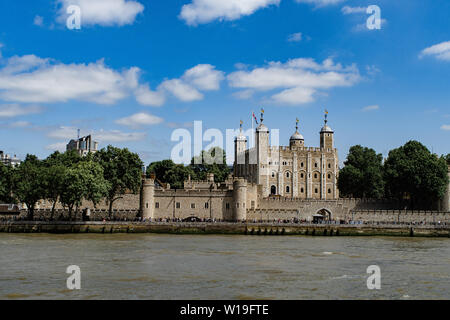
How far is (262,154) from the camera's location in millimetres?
98938

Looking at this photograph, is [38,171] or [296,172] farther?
[296,172]

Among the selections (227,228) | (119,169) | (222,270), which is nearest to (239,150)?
(119,169)

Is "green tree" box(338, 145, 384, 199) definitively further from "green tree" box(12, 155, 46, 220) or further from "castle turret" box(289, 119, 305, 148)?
"green tree" box(12, 155, 46, 220)

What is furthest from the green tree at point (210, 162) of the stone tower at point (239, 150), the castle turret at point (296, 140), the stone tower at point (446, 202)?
the stone tower at point (446, 202)

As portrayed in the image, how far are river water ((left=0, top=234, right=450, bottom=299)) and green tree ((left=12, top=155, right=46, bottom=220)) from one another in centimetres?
2004

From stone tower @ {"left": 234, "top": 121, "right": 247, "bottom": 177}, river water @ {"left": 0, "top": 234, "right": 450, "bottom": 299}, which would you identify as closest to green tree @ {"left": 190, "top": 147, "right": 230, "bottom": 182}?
stone tower @ {"left": 234, "top": 121, "right": 247, "bottom": 177}

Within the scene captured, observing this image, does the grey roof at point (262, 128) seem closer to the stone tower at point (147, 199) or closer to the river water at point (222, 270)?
the stone tower at point (147, 199)

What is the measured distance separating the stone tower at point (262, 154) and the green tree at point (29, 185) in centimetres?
4013

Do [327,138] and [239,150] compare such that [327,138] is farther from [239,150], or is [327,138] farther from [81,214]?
[81,214]

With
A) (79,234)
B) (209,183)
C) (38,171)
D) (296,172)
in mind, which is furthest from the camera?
(296,172)

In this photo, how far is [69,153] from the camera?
8019 cm

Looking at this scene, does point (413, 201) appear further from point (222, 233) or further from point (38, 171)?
point (38, 171)

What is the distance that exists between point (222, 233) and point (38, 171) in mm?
26235
